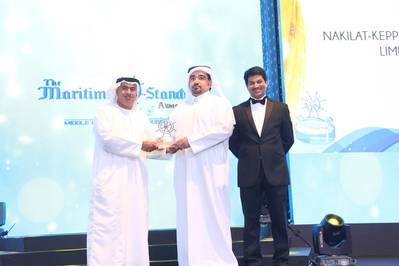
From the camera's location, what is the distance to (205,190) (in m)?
4.38

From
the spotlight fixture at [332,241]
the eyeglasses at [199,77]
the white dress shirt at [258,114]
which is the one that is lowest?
the spotlight fixture at [332,241]

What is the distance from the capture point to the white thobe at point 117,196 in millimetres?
4184

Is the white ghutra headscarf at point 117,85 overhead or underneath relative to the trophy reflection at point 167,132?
overhead

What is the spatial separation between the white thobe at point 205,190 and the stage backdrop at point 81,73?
2101 mm

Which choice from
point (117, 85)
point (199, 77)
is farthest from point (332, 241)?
point (117, 85)

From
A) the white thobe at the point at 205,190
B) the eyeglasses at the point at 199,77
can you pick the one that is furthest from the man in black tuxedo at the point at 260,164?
the eyeglasses at the point at 199,77

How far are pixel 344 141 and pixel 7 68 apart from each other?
165 inches

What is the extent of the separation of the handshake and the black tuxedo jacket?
48 centimetres

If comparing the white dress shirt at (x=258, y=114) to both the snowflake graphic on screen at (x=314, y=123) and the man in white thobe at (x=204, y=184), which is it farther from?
the snowflake graphic on screen at (x=314, y=123)

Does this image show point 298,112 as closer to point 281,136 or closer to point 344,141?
point 344,141

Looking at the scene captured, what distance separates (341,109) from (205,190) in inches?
103

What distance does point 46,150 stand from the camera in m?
6.30

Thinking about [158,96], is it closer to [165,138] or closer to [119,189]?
[165,138]

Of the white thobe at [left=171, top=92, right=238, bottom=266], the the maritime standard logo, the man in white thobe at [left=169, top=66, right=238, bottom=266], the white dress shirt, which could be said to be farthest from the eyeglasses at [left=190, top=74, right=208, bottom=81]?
the the maritime standard logo
